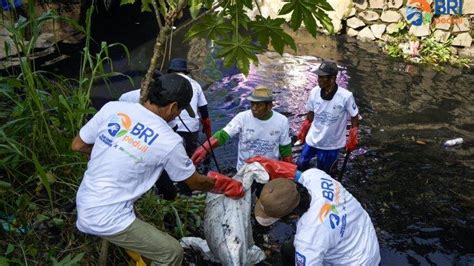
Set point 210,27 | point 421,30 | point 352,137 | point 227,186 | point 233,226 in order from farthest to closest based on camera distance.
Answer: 1. point 421,30
2. point 352,137
3. point 233,226
4. point 227,186
5. point 210,27

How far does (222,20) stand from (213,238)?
1885 mm

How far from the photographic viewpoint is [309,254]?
8.82ft

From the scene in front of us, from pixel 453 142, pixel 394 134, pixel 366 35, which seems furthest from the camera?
pixel 366 35

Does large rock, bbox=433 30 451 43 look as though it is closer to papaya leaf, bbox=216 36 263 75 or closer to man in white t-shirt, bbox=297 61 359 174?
man in white t-shirt, bbox=297 61 359 174

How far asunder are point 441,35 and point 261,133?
31.5 ft

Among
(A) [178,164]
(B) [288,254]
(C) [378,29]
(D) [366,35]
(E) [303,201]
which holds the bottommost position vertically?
(D) [366,35]

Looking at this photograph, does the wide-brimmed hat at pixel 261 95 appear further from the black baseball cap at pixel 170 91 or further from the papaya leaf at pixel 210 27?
the papaya leaf at pixel 210 27

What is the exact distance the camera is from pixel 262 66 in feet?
36.5

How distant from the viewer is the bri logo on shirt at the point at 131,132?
8.75 ft

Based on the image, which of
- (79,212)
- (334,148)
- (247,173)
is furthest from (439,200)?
(79,212)

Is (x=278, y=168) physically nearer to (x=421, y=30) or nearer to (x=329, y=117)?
(x=329, y=117)

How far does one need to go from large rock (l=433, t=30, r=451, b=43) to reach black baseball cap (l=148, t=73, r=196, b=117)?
11.3 metres

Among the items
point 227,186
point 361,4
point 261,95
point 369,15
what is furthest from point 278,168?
point 361,4


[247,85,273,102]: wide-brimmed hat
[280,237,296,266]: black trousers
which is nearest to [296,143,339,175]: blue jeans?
[247,85,273,102]: wide-brimmed hat
